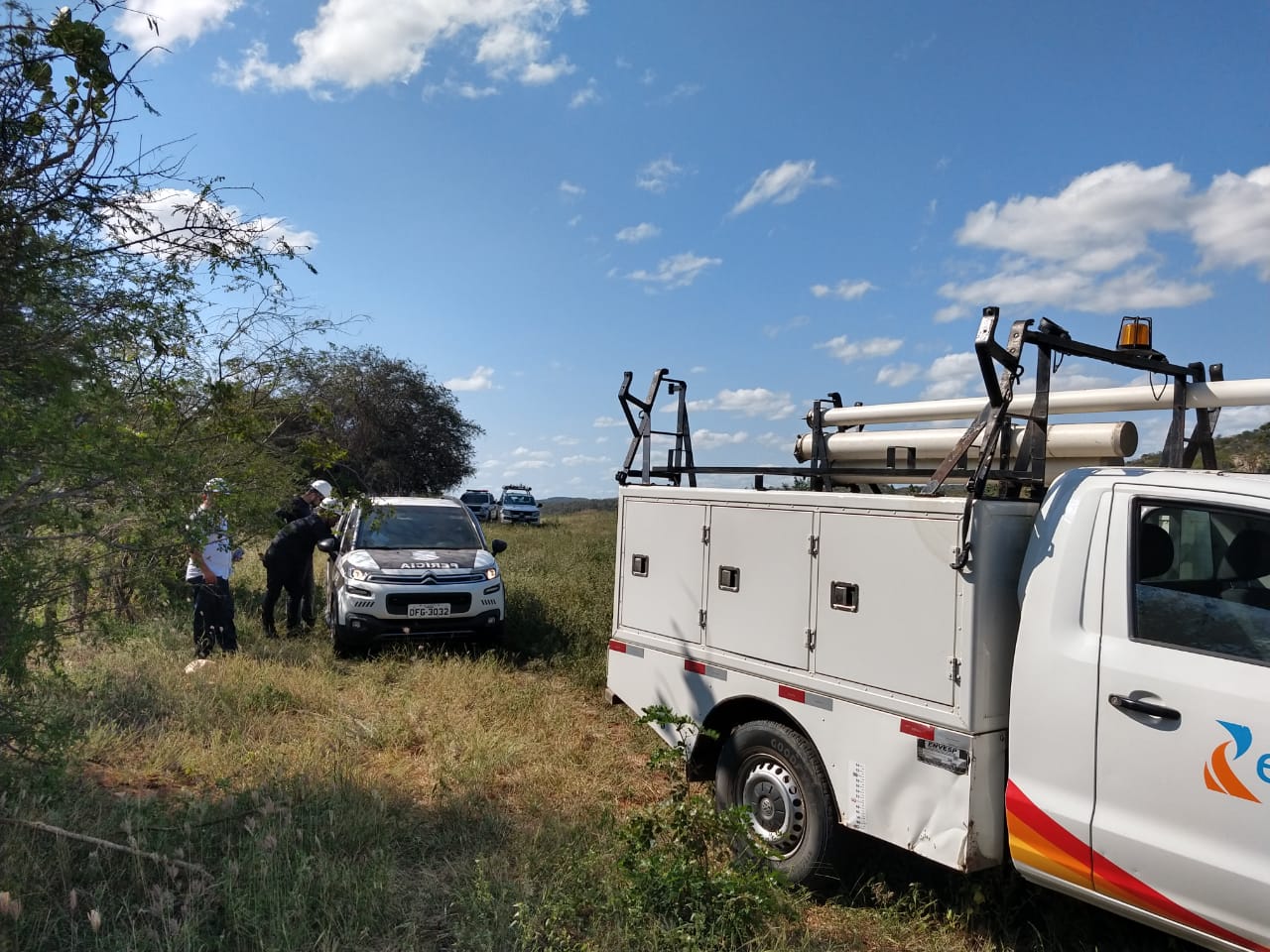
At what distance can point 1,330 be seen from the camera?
3340 mm

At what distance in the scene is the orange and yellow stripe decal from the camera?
2.70 meters

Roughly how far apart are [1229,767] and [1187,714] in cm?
19

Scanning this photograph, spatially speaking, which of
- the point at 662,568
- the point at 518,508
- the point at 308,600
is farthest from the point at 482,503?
the point at 662,568

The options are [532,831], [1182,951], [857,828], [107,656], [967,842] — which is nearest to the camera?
[967,842]

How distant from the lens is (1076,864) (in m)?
2.97

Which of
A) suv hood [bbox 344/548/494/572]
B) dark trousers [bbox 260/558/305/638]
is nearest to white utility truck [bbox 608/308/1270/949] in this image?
suv hood [bbox 344/548/494/572]

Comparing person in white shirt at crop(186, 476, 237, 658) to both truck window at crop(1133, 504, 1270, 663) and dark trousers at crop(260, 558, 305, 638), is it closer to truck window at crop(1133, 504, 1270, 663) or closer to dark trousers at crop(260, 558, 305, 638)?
dark trousers at crop(260, 558, 305, 638)

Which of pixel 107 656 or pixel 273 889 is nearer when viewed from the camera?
pixel 273 889

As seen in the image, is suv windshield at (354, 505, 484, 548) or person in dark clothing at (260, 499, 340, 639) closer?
person in dark clothing at (260, 499, 340, 639)

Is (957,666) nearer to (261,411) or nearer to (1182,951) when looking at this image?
(1182,951)

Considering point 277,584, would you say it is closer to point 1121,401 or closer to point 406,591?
point 406,591

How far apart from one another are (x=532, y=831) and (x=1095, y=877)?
2.61 meters

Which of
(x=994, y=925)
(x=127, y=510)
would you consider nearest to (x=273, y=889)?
(x=127, y=510)

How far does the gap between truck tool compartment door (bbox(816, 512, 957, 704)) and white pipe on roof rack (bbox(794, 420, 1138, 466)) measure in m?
0.89
